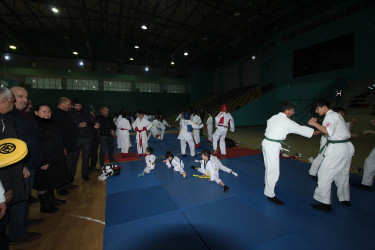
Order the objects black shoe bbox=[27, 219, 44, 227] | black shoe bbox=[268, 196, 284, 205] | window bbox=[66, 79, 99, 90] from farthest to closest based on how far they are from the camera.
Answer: window bbox=[66, 79, 99, 90], black shoe bbox=[268, 196, 284, 205], black shoe bbox=[27, 219, 44, 227]

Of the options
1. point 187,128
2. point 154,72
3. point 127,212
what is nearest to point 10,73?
point 154,72

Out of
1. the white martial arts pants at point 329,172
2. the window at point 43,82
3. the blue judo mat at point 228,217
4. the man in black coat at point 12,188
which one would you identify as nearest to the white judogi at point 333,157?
the white martial arts pants at point 329,172

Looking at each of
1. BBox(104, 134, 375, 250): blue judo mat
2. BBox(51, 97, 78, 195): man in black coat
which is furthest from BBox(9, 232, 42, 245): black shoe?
BBox(51, 97, 78, 195): man in black coat

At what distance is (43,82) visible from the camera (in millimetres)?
20094

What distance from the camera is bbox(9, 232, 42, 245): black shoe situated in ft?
7.43

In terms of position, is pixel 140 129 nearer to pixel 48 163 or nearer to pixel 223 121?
pixel 223 121

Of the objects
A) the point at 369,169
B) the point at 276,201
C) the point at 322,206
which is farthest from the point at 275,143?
the point at 369,169

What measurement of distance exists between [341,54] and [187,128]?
13591 mm

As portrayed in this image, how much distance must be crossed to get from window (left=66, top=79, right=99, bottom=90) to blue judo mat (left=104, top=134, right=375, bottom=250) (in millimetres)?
21432

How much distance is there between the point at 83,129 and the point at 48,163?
1467mm

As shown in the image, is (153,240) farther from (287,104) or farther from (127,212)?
(287,104)

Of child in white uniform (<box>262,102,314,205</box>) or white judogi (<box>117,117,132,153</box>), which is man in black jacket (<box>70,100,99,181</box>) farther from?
child in white uniform (<box>262,102,314,205</box>)

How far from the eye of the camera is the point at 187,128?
626cm

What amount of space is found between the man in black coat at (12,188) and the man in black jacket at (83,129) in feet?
5.89
